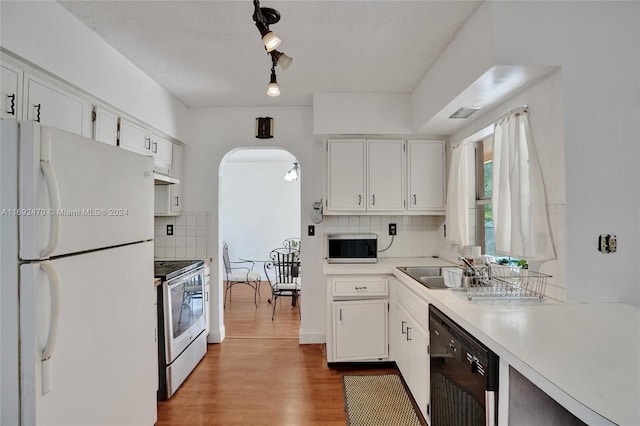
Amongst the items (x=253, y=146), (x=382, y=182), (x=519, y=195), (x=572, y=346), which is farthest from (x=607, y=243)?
(x=253, y=146)

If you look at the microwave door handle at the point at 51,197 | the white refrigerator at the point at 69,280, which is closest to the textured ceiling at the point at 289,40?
the white refrigerator at the point at 69,280

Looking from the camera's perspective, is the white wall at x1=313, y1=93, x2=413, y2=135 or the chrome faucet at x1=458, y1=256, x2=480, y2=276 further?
the white wall at x1=313, y1=93, x2=413, y2=135

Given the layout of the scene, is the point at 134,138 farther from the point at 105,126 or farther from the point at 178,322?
the point at 178,322

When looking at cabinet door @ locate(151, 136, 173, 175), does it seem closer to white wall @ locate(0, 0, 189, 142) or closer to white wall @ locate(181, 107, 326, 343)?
white wall @ locate(0, 0, 189, 142)

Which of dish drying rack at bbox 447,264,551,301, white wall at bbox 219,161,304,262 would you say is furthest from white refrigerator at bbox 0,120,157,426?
Result: white wall at bbox 219,161,304,262

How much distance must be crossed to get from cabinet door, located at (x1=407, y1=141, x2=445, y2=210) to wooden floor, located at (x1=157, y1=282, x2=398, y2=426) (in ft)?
5.48

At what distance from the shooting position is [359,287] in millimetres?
Result: 2535

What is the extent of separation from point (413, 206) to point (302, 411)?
6.18ft

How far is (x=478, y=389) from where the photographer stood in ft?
3.93

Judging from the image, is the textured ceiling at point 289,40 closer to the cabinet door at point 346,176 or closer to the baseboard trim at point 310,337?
the cabinet door at point 346,176

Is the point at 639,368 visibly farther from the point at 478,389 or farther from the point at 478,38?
the point at 478,38

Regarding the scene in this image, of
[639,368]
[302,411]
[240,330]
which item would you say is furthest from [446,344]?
[240,330]

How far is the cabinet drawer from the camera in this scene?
99.6 inches

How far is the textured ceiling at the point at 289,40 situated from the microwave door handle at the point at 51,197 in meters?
1.01
